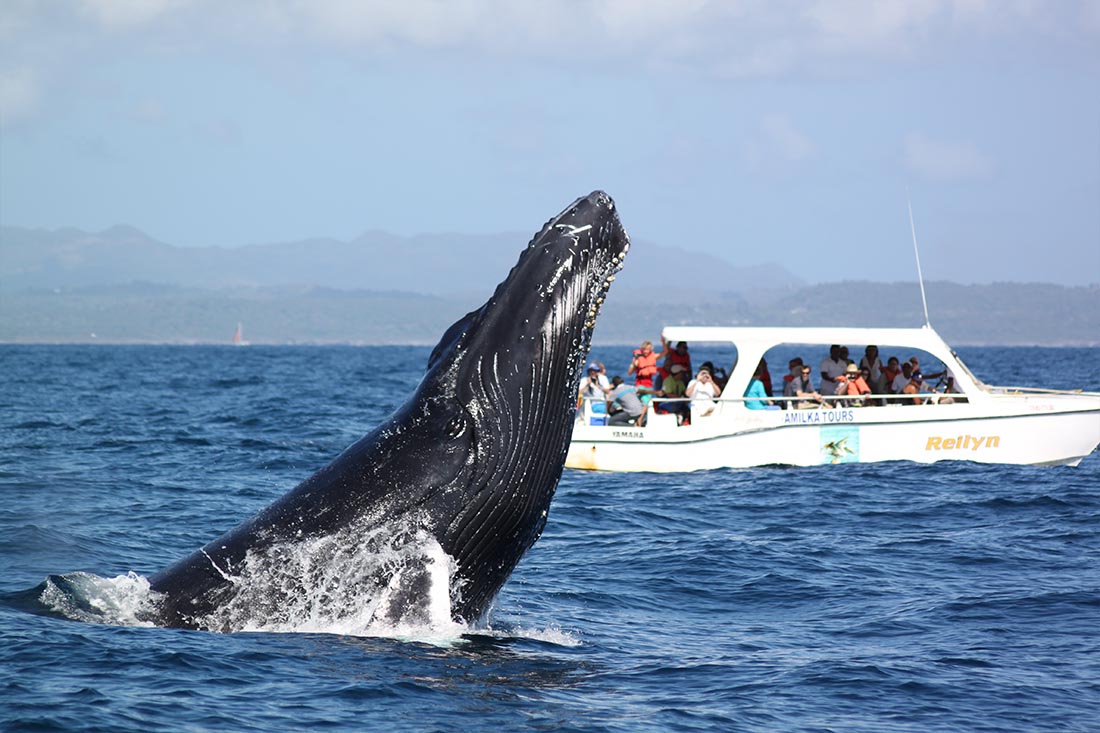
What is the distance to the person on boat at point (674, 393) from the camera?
21.3 m

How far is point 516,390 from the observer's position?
21.9 feet

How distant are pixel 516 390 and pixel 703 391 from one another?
13980 mm

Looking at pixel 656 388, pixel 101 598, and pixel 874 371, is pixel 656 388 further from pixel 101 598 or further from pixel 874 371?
pixel 101 598

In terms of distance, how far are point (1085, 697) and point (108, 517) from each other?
9.52m

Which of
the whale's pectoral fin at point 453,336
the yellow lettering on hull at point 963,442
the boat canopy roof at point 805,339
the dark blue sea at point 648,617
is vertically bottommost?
the dark blue sea at point 648,617

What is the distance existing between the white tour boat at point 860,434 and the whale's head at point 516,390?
13.6m

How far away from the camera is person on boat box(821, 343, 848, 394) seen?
71.2 feet

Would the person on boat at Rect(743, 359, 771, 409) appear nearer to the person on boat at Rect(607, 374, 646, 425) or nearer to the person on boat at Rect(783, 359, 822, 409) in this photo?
the person on boat at Rect(783, 359, 822, 409)

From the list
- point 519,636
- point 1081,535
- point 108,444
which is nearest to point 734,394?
point 1081,535

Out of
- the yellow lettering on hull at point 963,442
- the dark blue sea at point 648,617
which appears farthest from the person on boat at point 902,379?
the dark blue sea at point 648,617

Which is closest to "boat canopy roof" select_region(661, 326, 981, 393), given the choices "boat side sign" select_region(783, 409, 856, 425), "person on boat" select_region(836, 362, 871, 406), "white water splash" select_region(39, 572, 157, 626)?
"person on boat" select_region(836, 362, 871, 406)

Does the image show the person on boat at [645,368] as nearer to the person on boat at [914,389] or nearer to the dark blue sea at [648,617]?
the dark blue sea at [648,617]

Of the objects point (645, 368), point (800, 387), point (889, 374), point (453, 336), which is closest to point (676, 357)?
point (645, 368)

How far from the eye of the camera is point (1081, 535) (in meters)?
14.3
